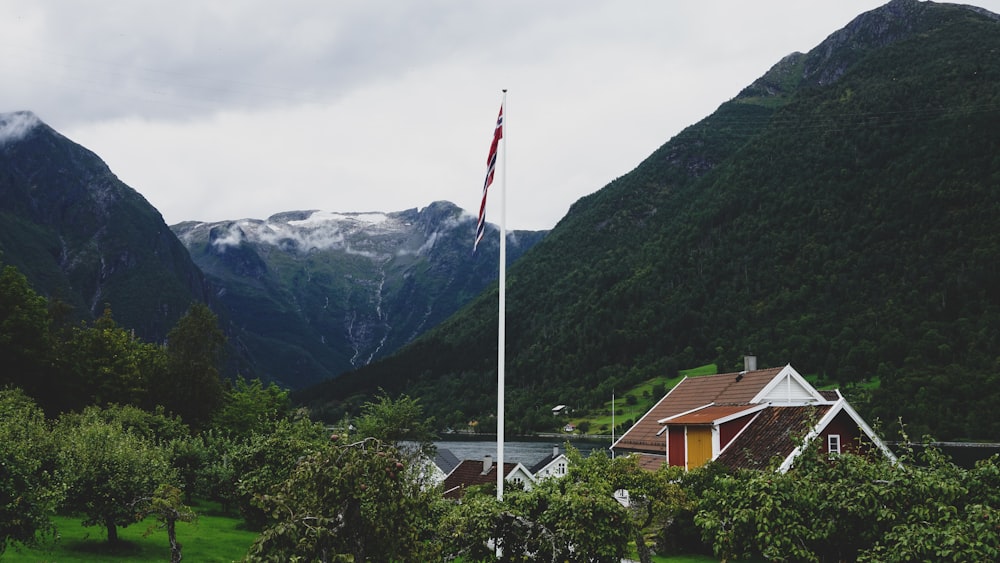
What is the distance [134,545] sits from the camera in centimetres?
3391

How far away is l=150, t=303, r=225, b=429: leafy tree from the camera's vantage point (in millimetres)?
84750

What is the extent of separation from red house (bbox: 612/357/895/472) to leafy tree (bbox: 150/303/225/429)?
50657mm

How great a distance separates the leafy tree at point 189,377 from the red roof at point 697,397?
50.6 meters

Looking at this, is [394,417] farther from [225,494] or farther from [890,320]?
[890,320]

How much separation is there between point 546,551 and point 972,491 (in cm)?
993

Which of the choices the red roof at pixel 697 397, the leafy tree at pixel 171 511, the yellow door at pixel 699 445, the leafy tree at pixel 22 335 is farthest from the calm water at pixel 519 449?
the leafy tree at pixel 171 511

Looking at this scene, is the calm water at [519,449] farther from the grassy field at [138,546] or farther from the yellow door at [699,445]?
the grassy field at [138,546]

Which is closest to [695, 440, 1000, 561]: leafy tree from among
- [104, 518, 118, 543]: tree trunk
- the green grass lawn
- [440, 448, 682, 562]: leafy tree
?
[440, 448, 682, 562]: leafy tree

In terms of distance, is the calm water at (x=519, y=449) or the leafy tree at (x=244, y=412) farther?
the calm water at (x=519, y=449)

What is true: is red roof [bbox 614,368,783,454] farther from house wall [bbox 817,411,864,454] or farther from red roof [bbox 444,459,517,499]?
red roof [bbox 444,459,517,499]

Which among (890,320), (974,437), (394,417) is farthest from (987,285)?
(394,417)

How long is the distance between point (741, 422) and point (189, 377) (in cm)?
6282

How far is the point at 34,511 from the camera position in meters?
23.4

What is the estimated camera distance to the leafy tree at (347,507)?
15664 mm
